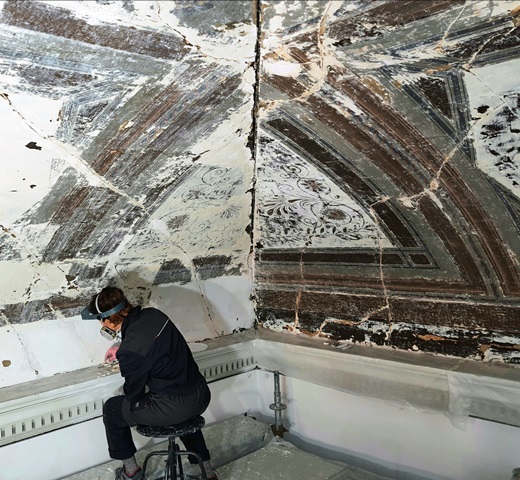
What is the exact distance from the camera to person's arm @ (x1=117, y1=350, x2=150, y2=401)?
2.19 metres

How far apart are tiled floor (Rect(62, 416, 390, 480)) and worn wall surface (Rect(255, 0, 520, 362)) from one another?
0.72 meters

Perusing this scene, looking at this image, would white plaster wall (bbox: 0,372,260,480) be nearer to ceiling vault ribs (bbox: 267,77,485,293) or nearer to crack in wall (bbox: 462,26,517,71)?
ceiling vault ribs (bbox: 267,77,485,293)

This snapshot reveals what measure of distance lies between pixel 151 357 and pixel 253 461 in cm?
113

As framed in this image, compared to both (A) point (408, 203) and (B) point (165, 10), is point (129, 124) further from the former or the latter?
(A) point (408, 203)

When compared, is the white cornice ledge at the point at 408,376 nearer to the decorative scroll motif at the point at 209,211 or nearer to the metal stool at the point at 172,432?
the decorative scroll motif at the point at 209,211

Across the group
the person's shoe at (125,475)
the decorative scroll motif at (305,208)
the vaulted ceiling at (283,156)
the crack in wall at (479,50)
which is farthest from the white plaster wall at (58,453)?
the crack in wall at (479,50)

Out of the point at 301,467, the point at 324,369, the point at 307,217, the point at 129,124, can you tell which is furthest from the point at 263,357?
the point at 129,124

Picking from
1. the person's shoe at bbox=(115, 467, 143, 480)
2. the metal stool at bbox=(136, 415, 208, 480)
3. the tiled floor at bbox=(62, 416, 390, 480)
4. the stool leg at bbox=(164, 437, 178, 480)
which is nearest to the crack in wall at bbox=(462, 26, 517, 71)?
the metal stool at bbox=(136, 415, 208, 480)

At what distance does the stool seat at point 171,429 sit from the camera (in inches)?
87.5

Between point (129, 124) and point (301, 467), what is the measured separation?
2.05m

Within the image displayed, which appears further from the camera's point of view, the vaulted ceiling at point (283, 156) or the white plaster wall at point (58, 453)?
the white plaster wall at point (58, 453)

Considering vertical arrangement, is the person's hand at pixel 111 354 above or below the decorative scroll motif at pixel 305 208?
below

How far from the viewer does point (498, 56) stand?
165 centimetres

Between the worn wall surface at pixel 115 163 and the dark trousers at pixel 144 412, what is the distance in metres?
0.60
